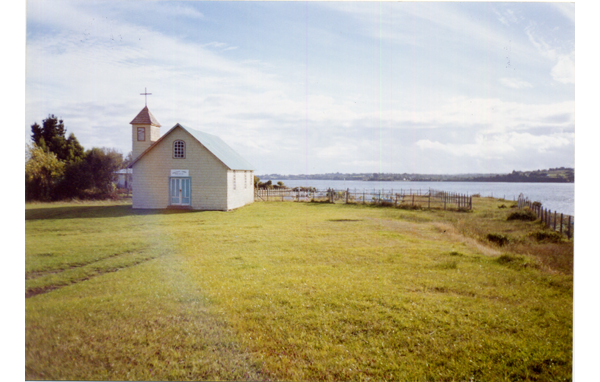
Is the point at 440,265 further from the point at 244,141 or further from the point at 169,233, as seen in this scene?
the point at 169,233

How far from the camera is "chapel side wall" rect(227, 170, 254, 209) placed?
14820 millimetres

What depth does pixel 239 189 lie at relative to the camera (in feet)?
54.5

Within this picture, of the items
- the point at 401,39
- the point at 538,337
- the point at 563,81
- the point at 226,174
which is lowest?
the point at 538,337

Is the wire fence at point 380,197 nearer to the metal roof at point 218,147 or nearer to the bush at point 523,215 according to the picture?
the bush at point 523,215

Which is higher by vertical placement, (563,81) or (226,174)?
(563,81)

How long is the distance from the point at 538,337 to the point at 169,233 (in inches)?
302

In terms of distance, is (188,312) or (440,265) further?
(440,265)

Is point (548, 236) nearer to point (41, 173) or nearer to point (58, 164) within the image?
point (58, 164)

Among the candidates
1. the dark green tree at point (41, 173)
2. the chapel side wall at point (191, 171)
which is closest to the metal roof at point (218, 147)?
the chapel side wall at point (191, 171)

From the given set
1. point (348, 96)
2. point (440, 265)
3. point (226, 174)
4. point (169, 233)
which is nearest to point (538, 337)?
point (440, 265)

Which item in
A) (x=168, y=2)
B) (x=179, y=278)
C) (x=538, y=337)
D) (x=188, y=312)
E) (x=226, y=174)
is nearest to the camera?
(x=538, y=337)

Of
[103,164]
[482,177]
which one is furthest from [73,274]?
[482,177]

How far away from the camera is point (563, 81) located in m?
5.91

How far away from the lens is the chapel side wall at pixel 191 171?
45.3ft
